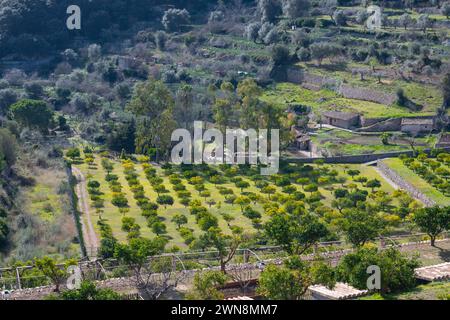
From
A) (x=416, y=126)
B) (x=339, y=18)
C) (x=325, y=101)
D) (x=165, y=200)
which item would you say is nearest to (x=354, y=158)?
(x=416, y=126)

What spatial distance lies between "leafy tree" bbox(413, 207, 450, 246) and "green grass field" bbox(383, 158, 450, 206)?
7.70 m

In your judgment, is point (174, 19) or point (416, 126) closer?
point (416, 126)

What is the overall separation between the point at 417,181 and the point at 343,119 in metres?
13.6

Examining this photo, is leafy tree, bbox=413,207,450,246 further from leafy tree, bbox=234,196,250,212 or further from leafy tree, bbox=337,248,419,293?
leafy tree, bbox=234,196,250,212

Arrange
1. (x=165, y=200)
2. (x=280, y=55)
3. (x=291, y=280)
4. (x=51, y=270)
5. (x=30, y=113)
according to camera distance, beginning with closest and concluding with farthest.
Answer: (x=291, y=280) < (x=51, y=270) < (x=165, y=200) < (x=30, y=113) < (x=280, y=55)

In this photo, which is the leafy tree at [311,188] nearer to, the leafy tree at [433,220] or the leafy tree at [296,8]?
the leafy tree at [433,220]

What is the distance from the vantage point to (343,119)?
2724 inches

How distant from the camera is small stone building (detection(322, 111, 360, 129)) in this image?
69.2 metres

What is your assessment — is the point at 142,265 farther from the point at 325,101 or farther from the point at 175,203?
the point at 325,101

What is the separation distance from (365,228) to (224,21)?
56.1 m

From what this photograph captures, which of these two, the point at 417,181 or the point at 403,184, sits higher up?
the point at 417,181

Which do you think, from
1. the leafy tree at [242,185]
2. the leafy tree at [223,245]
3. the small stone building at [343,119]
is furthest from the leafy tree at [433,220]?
the small stone building at [343,119]

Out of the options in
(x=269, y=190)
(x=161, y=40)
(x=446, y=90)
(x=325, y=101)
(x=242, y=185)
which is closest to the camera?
(x=269, y=190)
